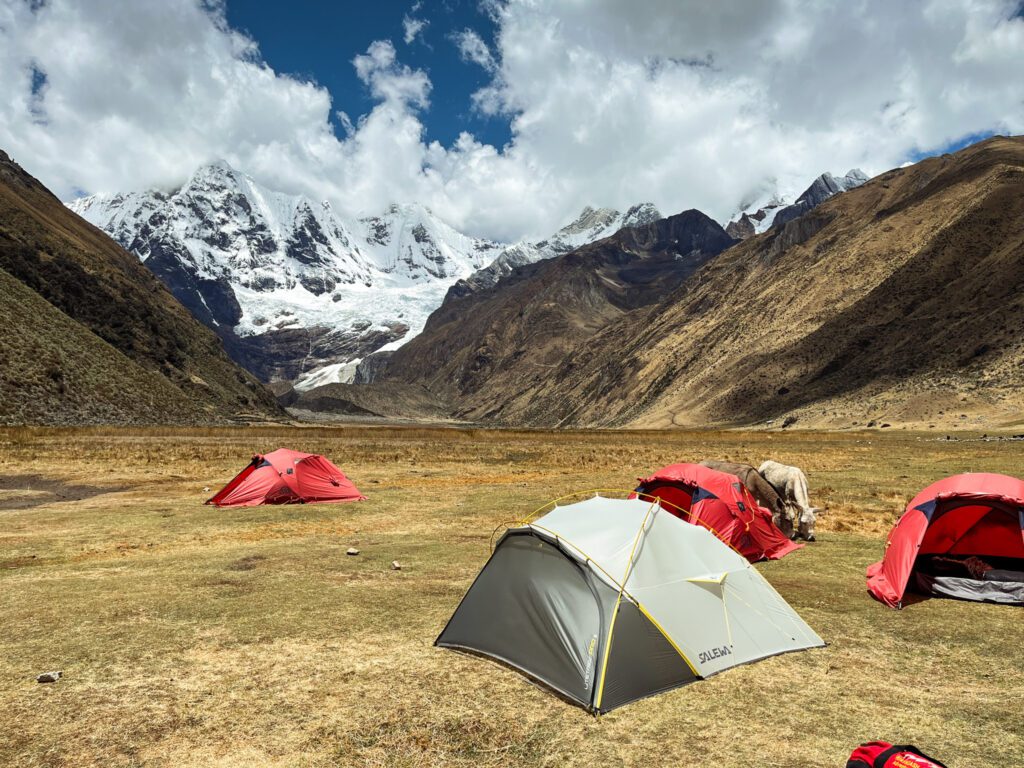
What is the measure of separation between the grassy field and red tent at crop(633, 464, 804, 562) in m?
0.65

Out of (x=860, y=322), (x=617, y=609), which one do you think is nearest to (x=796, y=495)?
(x=617, y=609)

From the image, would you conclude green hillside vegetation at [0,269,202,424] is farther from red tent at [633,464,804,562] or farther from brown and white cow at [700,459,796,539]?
brown and white cow at [700,459,796,539]

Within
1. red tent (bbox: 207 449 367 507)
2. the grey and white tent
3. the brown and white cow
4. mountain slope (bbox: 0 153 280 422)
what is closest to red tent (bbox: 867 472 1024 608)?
the grey and white tent

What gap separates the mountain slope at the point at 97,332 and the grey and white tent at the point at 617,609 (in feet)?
220

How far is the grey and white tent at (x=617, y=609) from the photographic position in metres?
8.36

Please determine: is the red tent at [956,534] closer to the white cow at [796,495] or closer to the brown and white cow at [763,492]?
the brown and white cow at [763,492]

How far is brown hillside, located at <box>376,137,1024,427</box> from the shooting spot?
83750 mm

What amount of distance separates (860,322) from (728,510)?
105268mm

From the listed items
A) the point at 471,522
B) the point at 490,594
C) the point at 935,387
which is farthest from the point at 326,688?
the point at 935,387

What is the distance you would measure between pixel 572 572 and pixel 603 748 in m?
2.64

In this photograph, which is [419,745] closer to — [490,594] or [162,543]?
[490,594]

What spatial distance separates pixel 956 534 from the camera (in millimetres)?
13070

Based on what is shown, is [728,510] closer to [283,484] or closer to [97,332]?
[283,484]

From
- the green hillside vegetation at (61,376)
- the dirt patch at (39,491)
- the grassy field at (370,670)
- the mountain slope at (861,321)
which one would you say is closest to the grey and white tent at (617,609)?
the grassy field at (370,670)
